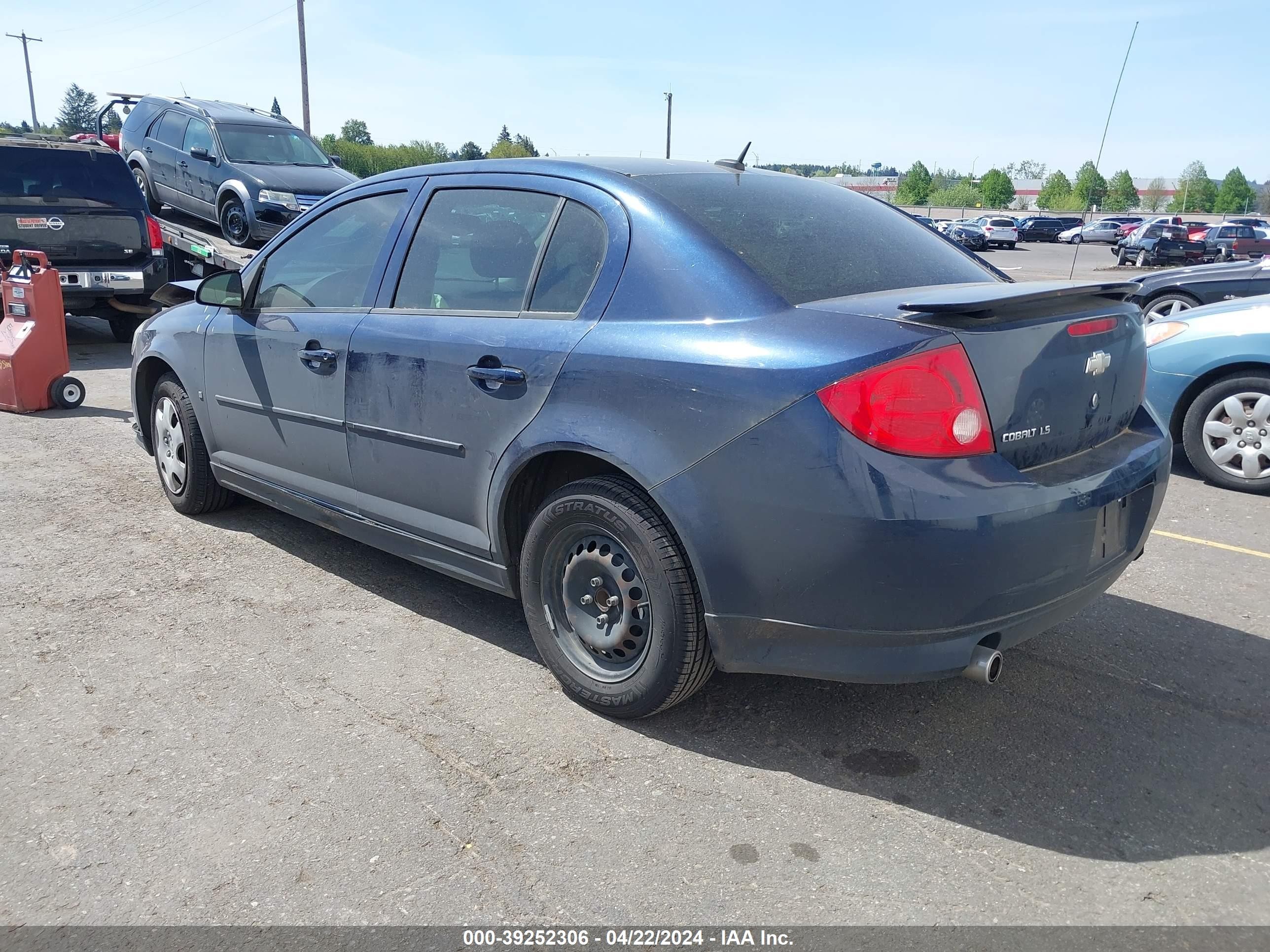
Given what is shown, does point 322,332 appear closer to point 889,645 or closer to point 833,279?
point 833,279

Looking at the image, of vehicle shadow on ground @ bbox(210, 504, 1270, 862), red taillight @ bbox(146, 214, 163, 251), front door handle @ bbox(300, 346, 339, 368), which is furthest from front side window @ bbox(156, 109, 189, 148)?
vehicle shadow on ground @ bbox(210, 504, 1270, 862)

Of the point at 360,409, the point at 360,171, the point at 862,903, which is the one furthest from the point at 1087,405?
the point at 360,171

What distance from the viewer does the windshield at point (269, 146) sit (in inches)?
479

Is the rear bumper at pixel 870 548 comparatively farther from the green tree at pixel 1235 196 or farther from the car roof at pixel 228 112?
the green tree at pixel 1235 196

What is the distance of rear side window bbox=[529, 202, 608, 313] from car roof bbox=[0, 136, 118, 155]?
31.0 ft

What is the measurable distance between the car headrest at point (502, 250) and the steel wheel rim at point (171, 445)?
7.71ft

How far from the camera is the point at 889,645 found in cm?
271

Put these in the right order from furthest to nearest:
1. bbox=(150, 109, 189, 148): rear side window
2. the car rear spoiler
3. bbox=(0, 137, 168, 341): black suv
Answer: bbox=(150, 109, 189, 148): rear side window → bbox=(0, 137, 168, 341): black suv → the car rear spoiler

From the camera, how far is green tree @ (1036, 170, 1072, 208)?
89.8 metres

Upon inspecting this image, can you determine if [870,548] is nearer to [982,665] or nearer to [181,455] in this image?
[982,665]

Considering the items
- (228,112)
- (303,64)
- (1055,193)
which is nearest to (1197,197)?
(1055,193)

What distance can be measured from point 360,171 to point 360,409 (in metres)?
43.0

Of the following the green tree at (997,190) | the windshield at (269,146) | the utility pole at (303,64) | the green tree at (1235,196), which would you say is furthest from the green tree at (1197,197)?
the windshield at (269,146)

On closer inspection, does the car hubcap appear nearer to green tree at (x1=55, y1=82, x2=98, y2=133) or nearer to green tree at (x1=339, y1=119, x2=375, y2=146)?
green tree at (x1=339, y1=119, x2=375, y2=146)
